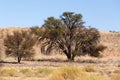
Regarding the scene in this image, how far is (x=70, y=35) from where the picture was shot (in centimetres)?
6712

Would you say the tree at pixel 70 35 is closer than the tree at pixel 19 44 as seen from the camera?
No

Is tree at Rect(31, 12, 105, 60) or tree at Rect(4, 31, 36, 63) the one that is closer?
tree at Rect(4, 31, 36, 63)

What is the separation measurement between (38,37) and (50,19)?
10.9 feet

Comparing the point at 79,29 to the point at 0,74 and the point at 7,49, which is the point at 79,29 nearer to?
the point at 7,49

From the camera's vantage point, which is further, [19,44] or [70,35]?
[70,35]

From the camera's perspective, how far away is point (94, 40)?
2581 inches

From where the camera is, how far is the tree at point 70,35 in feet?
215

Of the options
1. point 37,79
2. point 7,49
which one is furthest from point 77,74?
point 7,49

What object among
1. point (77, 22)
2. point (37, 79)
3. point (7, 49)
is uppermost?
point (77, 22)

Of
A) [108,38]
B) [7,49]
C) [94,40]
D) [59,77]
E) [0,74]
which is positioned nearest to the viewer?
[59,77]

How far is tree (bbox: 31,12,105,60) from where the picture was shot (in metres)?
65.4

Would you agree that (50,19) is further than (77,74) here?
Yes

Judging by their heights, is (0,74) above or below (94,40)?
below

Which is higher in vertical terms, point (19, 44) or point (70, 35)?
point (70, 35)
